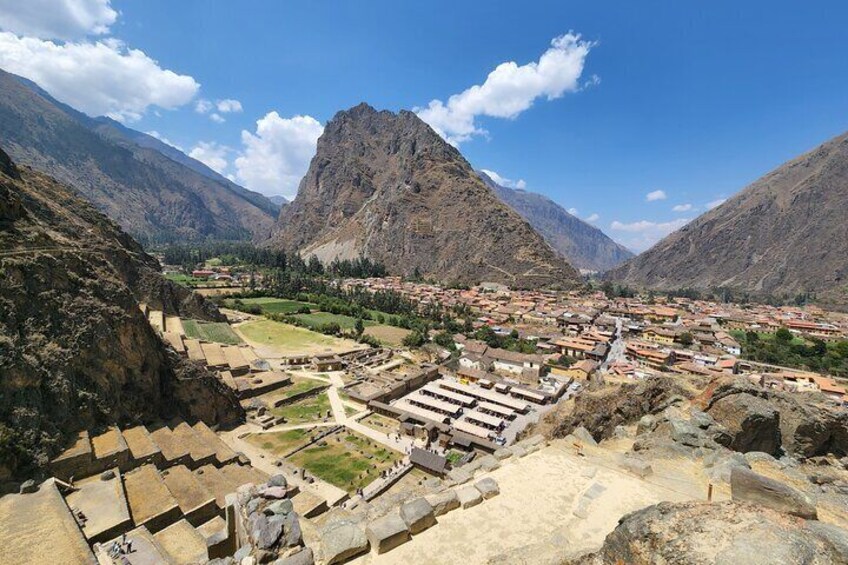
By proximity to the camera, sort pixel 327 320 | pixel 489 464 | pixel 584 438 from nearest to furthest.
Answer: pixel 489 464
pixel 584 438
pixel 327 320

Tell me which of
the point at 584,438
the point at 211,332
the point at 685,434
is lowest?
the point at 211,332

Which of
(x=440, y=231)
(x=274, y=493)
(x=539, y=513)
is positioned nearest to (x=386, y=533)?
(x=274, y=493)

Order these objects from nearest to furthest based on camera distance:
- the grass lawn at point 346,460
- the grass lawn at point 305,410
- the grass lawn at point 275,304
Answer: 1. the grass lawn at point 346,460
2. the grass lawn at point 305,410
3. the grass lawn at point 275,304

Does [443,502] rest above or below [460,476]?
above

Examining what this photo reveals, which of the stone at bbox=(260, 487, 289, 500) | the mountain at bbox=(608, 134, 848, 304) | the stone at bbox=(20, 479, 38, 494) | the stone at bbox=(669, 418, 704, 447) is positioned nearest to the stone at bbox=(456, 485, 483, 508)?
the stone at bbox=(260, 487, 289, 500)

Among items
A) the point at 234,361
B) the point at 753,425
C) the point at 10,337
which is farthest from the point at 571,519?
the point at 234,361

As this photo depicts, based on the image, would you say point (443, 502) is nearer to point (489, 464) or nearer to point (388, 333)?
point (489, 464)

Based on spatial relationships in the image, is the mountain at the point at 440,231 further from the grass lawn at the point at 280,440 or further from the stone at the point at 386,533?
the stone at the point at 386,533

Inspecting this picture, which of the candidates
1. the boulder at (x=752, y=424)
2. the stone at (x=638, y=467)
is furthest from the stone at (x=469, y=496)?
the boulder at (x=752, y=424)
